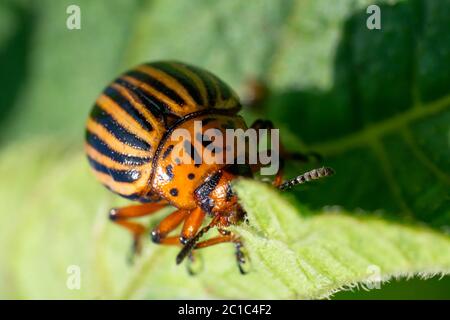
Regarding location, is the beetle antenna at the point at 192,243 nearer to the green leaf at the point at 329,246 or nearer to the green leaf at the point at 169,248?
the green leaf at the point at 169,248

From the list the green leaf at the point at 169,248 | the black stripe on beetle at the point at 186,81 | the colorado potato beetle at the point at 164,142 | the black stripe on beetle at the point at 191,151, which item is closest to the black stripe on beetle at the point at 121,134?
the colorado potato beetle at the point at 164,142

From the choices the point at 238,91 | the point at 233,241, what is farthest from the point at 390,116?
the point at 238,91

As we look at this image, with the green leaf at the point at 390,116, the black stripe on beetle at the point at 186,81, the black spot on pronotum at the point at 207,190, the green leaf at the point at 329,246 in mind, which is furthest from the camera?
the black stripe on beetle at the point at 186,81

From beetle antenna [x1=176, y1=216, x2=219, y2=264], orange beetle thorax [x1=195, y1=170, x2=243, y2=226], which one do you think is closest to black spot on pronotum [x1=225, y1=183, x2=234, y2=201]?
orange beetle thorax [x1=195, y1=170, x2=243, y2=226]

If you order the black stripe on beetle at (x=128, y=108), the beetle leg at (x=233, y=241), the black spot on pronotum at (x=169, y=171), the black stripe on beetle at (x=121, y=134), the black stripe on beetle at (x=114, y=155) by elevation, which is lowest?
the beetle leg at (x=233, y=241)

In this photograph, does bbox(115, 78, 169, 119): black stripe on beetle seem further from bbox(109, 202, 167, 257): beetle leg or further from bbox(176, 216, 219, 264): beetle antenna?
bbox(176, 216, 219, 264): beetle antenna

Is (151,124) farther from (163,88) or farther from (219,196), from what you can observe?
(219,196)

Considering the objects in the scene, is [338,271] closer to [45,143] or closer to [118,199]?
[118,199]
